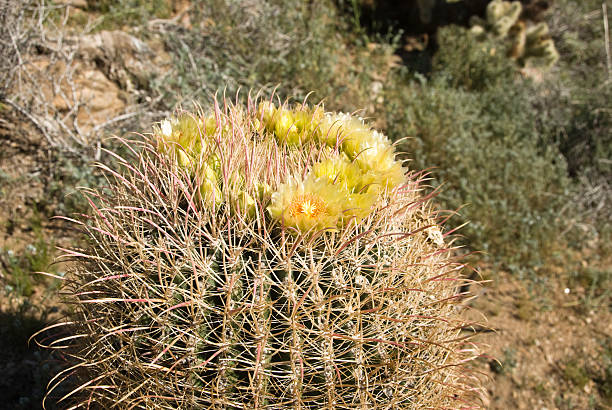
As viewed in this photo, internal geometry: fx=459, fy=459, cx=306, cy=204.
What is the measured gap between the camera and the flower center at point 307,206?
1253 mm

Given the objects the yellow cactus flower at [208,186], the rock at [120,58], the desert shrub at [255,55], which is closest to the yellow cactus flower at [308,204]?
the yellow cactus flower at [208,186]

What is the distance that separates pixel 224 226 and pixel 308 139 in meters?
0.50

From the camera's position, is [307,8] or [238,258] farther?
[307,8]

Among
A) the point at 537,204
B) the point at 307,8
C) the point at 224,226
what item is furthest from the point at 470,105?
the point at 224,226

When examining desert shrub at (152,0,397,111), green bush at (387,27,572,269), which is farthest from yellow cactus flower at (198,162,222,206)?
desert shrub at (152,0,397,111)

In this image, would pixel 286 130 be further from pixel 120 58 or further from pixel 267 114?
pixel 120 58

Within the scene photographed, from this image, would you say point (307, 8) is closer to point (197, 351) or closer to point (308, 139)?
point (308, 139)

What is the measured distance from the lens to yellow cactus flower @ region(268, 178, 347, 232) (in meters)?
1.24

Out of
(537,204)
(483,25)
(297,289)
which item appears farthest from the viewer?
(483,25)

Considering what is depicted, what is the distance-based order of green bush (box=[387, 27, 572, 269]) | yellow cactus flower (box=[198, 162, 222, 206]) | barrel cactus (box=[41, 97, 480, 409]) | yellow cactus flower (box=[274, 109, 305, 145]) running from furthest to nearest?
green bush (box=[387, 27, 572, 269]) < yellow cactus flower (box=[274, 109, 305, 145]) < yellow cactus flower (box=[198, 162, 222, 206]) < barrel cactus (box=[41, 97, 480, 409])

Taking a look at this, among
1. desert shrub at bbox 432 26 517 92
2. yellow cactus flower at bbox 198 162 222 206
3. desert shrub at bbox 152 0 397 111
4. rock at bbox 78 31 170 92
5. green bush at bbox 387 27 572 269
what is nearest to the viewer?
yellow cactus flower at bbox 198 162 222 206

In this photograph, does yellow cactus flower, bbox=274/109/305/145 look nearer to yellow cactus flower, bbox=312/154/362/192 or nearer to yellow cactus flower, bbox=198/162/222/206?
yellow cactus flower, bbox=312/154/362/192

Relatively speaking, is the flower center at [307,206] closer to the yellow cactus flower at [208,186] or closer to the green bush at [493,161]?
the yellow cactus flower at [208,186]

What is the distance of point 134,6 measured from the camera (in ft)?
15.3
